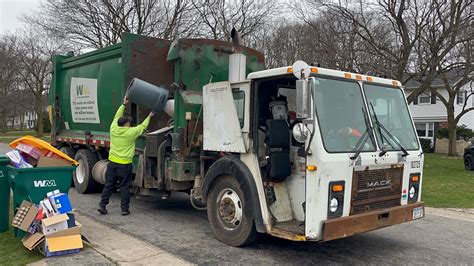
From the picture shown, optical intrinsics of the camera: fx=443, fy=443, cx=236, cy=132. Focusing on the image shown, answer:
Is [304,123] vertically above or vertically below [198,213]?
above

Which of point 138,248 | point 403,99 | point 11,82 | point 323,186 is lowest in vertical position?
point 138,248

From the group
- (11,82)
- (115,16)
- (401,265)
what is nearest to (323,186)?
(401,265)

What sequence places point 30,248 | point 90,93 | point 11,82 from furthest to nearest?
point 11,82
point 90,93
point 30,248

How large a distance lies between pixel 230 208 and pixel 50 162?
94.0 inches

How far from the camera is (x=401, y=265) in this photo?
17.2ft

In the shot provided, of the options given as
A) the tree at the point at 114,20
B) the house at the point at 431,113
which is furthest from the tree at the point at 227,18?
the house at the point at 431,113

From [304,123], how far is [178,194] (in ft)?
18.7

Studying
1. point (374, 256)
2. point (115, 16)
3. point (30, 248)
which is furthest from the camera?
point (115, 16)

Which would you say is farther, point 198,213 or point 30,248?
point 198,213

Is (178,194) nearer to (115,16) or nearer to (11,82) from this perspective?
(115,16)

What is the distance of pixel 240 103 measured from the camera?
5.60m

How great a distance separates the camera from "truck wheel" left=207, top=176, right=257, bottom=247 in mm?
5418

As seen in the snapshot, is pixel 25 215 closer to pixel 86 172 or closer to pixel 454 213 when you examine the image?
pixel 86 172

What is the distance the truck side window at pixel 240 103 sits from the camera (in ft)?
18.2
